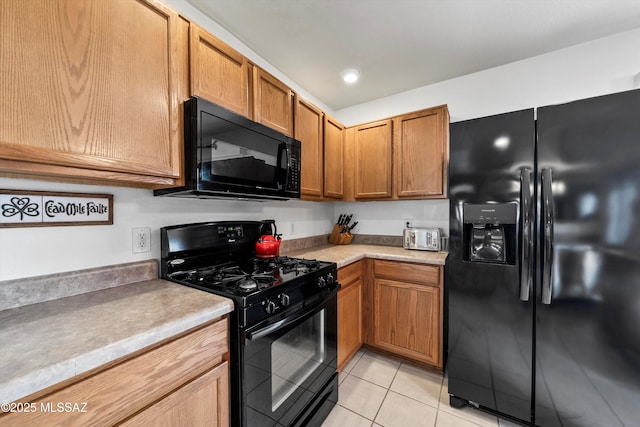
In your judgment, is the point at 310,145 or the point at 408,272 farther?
the point at 310,145

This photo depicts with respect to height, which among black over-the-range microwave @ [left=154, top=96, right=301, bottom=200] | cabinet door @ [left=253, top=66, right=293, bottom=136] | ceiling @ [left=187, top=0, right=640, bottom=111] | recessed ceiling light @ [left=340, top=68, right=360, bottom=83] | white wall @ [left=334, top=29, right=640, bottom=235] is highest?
ceiling @ [left=187, top=0, right=640, bottom=111]

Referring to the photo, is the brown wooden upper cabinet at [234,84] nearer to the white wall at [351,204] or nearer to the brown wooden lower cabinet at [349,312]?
the white wall at [351,204]

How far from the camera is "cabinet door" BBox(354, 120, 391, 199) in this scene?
8.08ft

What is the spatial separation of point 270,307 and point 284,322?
124 mm

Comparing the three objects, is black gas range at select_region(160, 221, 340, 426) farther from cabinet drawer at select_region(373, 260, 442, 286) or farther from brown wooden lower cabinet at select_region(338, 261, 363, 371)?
cabinet drawer at select_region(373, 260, 442, 286)

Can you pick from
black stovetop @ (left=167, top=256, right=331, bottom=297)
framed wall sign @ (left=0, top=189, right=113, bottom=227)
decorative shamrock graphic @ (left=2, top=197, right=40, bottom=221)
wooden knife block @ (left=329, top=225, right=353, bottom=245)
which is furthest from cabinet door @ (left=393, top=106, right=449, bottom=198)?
decorative shamrock graphic @ (left=2, top=197, right=40, bottom=221)

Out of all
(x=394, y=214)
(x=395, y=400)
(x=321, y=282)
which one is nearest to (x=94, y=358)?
(x=321, y=282)

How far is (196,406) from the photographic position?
35.6 inches

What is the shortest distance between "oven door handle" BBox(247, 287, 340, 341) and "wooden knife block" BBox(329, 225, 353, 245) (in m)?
1.21

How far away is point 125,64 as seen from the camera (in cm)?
101

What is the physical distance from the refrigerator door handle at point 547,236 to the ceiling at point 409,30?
1.14m

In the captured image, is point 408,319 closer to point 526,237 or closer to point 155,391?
point 526,237

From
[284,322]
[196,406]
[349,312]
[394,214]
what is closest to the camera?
[196,406]

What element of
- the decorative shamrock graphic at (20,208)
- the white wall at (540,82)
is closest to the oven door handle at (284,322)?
the decorative shamrock graphic at (20,208)
